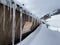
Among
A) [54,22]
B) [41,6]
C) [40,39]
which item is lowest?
[40,39]

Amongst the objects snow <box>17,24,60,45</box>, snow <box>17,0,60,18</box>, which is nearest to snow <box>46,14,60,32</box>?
snow <box>17,0,60,18</box>

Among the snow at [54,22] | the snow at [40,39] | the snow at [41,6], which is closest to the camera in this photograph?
the snow at [40,39]

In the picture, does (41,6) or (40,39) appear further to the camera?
(41,6)

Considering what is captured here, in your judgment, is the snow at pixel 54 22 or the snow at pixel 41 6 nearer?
the snow at pixel 41 6

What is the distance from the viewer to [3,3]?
0.82 m

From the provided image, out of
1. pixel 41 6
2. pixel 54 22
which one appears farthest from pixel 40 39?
pixel 54 22

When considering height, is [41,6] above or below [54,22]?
above

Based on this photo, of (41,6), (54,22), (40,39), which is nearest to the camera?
(40,39)

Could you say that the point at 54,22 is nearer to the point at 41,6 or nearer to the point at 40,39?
the point at 41,6

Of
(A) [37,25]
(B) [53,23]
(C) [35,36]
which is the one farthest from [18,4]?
(B) [53,23]

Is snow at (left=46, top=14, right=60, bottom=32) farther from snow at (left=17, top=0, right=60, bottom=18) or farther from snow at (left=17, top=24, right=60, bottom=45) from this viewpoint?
snow at (left=17, top=24, right=60, bottom=45)

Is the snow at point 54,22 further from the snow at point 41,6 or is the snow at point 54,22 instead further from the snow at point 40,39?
the snow at point 40,39

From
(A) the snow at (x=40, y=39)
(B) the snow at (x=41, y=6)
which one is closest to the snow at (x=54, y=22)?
(B) the snow at (x=41, y=6)

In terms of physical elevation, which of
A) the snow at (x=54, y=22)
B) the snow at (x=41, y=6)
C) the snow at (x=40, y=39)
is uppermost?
the snow at (x=41, y=6)
